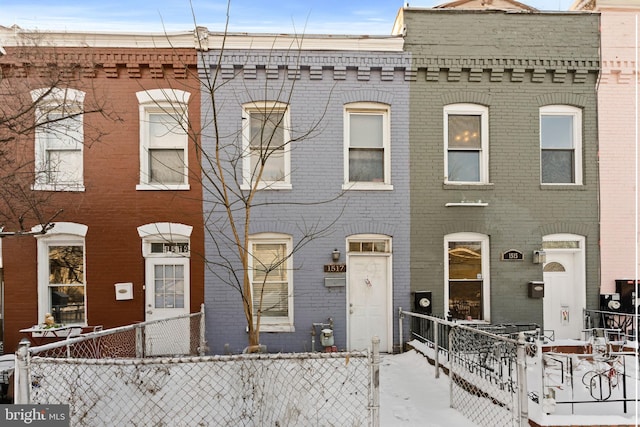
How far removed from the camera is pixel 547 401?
4918 millimetres

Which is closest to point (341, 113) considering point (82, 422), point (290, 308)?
point (290, 308)

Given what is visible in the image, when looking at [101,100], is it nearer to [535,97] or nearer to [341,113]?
[341,113]

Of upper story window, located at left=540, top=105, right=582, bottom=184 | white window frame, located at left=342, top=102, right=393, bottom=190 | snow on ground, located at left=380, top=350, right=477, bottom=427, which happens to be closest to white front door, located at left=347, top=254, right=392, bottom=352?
snow on ground, located at left=380, top=350, right=477, bottom=427

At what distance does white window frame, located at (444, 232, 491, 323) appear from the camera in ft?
30.5

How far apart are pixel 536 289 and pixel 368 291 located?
11.9 ft

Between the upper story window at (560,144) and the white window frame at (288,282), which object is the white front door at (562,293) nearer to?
the upper story window at (560,144)

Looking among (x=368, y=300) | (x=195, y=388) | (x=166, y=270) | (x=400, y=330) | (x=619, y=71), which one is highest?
(x=619, y=71)

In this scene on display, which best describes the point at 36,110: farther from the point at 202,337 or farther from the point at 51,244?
the point at 202,337

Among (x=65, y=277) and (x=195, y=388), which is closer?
(x=195, y=388)

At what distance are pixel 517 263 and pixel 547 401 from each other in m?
4.78

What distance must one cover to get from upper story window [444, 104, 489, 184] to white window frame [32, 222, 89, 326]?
8.15m

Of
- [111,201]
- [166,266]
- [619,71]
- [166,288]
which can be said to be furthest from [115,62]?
[619,71]

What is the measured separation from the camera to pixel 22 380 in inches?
138

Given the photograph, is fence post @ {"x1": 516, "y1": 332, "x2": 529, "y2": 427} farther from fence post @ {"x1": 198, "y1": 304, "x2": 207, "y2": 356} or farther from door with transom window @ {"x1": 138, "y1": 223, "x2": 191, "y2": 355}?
door with transom window @ {"x1": 138, "y1": 223, "x2": 191, "y2": 355}
